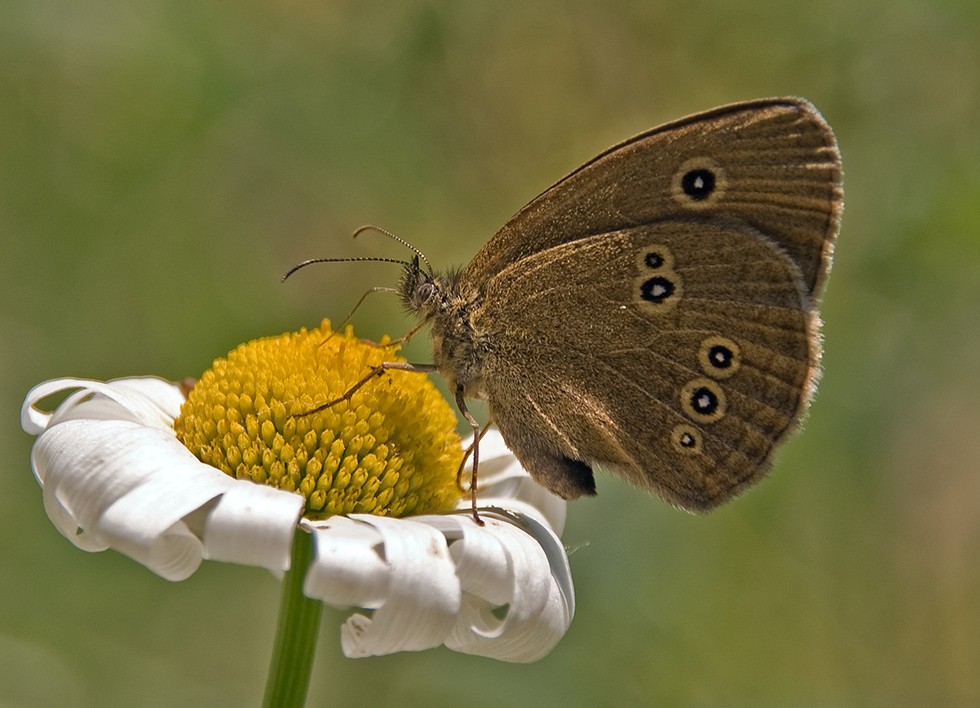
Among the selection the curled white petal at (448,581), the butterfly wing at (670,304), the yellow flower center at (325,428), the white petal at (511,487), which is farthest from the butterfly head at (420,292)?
the curled white petal at (448,581)

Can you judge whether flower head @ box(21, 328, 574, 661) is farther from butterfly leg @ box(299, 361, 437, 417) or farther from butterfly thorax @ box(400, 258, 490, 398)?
butterfly thorax @ box(400, 258, 490, 398)

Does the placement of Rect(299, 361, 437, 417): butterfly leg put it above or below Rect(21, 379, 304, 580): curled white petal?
above

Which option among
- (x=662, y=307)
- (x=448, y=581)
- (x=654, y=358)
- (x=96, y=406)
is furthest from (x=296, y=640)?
(x=662, y=307)

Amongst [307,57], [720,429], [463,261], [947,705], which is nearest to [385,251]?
[463,261]

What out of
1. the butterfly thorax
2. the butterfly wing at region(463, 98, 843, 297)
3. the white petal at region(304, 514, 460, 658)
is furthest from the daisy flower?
the butterfly wing at region(463, 98, 843, 297)

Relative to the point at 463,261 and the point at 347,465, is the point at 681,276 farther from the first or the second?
the point at 463,261
